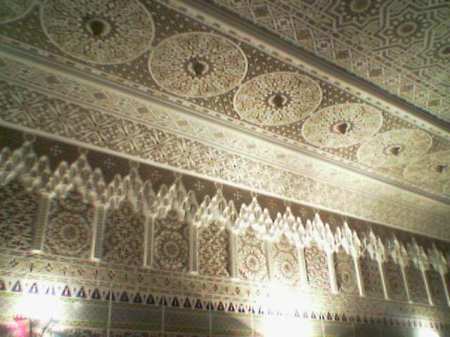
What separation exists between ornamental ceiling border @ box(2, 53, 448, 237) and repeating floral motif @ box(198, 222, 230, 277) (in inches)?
27.5

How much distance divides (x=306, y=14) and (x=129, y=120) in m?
2.05

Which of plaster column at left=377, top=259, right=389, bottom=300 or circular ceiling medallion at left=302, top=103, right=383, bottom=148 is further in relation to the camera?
plaster column at left=377, top=259, right=389, bottom=300

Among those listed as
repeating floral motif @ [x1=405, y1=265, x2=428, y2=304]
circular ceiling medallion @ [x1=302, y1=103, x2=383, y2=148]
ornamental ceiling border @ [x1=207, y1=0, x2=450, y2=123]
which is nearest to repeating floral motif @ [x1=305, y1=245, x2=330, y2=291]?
circular ceiling medallion @ [x1=302, y1=103, x2=383, y2=148]

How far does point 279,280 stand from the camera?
5102 mm

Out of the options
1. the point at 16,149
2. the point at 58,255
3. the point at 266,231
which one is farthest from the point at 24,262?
the point at 266,231

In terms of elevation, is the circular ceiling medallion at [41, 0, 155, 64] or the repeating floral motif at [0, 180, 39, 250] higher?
the circular ceiling medallion at [41, 0, 155, 64]

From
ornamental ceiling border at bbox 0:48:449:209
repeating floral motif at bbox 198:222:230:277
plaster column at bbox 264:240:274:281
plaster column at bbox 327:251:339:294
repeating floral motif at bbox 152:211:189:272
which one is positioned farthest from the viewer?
plaster column at bbox 327:251:339:294

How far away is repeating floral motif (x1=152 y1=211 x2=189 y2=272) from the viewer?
439 cm

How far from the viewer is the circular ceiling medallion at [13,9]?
3074 mm

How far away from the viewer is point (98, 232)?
4148mm

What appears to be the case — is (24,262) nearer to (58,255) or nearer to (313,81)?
(58,255)

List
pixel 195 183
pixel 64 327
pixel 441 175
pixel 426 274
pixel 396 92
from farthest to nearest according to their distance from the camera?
pixel 426 274 < pixel 441 175 < pixel 195 183 < pixel 396 92 < pixel 64 327

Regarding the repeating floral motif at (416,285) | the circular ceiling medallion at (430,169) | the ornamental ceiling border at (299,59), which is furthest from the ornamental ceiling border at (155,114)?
the repeating floral motif at (416,285)

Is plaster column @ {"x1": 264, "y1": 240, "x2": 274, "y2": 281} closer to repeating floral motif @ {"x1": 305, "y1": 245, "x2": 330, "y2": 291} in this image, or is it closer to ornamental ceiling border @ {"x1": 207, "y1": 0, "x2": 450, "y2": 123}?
repeating floral motif @ {"x1": 305, "y1": 245, "x2": 330, "y2": 291}
